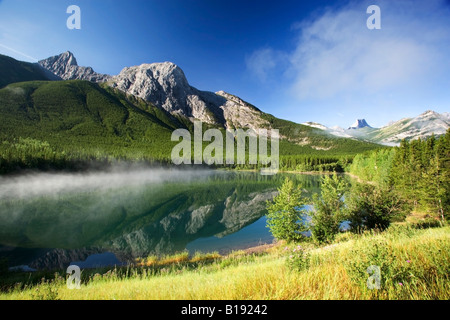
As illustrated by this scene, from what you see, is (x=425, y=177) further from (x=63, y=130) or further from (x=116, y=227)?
(x=63, y=130)

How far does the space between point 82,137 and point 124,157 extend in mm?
58619

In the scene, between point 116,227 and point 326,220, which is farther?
point 116,227

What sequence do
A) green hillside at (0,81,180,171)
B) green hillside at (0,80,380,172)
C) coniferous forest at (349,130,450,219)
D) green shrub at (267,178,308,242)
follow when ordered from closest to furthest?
green shrub at (267,178,308,242) → coniferous forest at (349,130,450,219) → green hillside at (0,80,380,172) → green hillside at (0,81,180,171)

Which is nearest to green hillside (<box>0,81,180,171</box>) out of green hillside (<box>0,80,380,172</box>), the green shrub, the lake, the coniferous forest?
green hillside (<box>0,80,380,172</box>)

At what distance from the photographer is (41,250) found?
2308 cm

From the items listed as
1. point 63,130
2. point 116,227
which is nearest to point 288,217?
point 116,227

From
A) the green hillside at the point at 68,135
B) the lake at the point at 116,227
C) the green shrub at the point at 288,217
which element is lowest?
the lake at the point at 116,227

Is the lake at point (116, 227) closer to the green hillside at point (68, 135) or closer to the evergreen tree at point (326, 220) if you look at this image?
the evergreen tree at point (326, 220)

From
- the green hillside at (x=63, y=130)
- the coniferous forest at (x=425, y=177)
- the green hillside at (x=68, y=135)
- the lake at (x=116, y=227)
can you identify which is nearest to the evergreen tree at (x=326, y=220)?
the coniferous forest at (x=425, y=177)

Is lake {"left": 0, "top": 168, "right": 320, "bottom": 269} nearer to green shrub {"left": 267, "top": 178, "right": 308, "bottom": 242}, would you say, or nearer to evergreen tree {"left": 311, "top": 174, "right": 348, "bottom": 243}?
green shrub {"left": 267, "top": 178, "right": 308, "bottom": 242}

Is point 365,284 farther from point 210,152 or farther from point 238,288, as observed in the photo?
point 210,152

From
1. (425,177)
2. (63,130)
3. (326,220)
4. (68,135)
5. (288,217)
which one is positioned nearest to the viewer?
(326,220)

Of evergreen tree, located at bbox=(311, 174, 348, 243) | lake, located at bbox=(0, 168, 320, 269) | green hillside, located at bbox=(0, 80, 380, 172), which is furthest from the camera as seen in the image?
green hillside, located at bbox=(0, 80, 380, 172)
